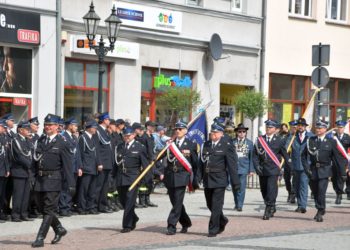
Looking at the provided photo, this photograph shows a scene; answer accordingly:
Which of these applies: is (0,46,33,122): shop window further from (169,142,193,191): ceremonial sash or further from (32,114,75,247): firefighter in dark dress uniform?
(32,114,75,247): firefighter in dark dress uniform

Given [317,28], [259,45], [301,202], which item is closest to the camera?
[301,202]

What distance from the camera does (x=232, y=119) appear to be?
30797mm

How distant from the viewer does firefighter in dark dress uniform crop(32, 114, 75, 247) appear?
42.2ft

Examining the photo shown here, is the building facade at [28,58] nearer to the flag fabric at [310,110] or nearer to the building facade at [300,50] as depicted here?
the flag fabric at [310,110]

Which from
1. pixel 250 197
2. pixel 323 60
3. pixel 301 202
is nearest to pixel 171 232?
pixel 301 202

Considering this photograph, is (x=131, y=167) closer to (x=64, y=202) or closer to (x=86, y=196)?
(x=64, y=202)

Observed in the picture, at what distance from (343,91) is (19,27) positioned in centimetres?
1678

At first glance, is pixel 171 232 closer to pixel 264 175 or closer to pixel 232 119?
pixel 264 175

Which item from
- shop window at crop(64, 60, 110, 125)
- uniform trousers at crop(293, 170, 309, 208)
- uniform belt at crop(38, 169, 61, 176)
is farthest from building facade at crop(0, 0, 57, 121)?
uniform belt at crop(38, 169, 61, 176)

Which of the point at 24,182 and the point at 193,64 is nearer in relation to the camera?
the point at 24,182

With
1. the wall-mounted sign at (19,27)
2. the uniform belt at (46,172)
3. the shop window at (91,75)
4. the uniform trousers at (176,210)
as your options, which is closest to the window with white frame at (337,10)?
the shop window at (91,75)

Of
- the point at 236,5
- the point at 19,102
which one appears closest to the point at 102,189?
the point at 19,102

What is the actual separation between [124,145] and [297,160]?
518 cm

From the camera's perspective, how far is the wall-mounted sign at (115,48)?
24.5 m
